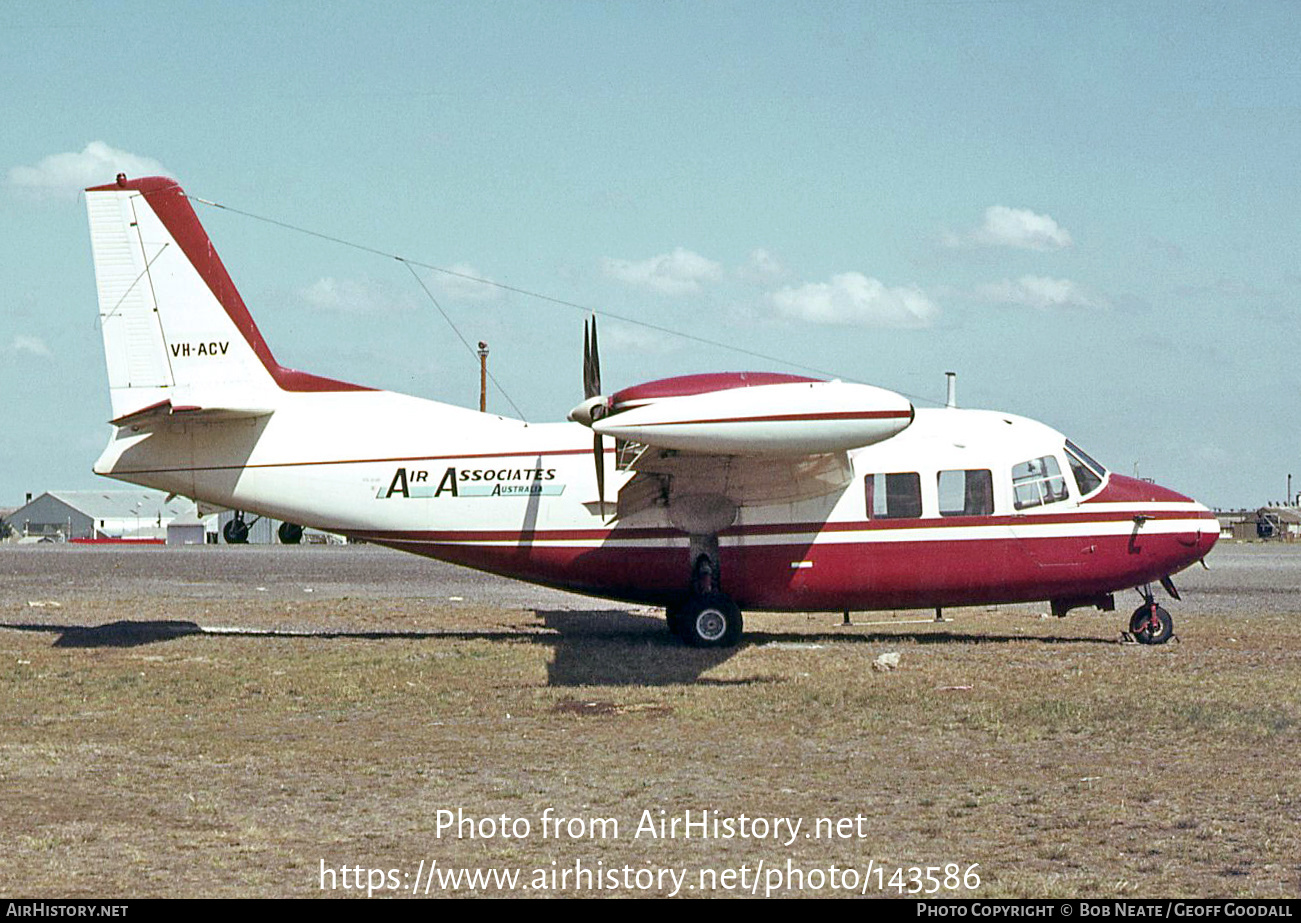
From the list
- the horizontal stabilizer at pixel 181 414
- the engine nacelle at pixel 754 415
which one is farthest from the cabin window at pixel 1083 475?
the horizontal stabilizer at pixel 181 414

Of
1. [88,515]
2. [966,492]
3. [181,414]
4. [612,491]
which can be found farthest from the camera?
[88,515]

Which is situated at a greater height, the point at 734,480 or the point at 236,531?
the point at 734,480

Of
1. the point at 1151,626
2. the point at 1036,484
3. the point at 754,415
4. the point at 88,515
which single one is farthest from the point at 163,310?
the point at 88,515

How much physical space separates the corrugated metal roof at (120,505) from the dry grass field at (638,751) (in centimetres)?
12314

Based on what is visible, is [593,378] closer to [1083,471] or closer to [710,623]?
[710,623]

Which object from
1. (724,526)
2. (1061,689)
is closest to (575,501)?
(724,526)

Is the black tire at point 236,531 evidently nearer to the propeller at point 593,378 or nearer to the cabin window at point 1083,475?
the propeller at point 593,378

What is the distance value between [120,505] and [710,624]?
136 m

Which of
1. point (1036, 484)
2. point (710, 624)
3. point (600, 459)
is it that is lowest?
point (710, 624)

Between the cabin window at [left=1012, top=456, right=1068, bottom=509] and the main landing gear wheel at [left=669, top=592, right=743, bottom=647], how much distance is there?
4556mm

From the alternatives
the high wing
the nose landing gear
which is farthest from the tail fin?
the nose landing gear

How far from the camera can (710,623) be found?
19.6 m

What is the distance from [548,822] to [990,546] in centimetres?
1185
